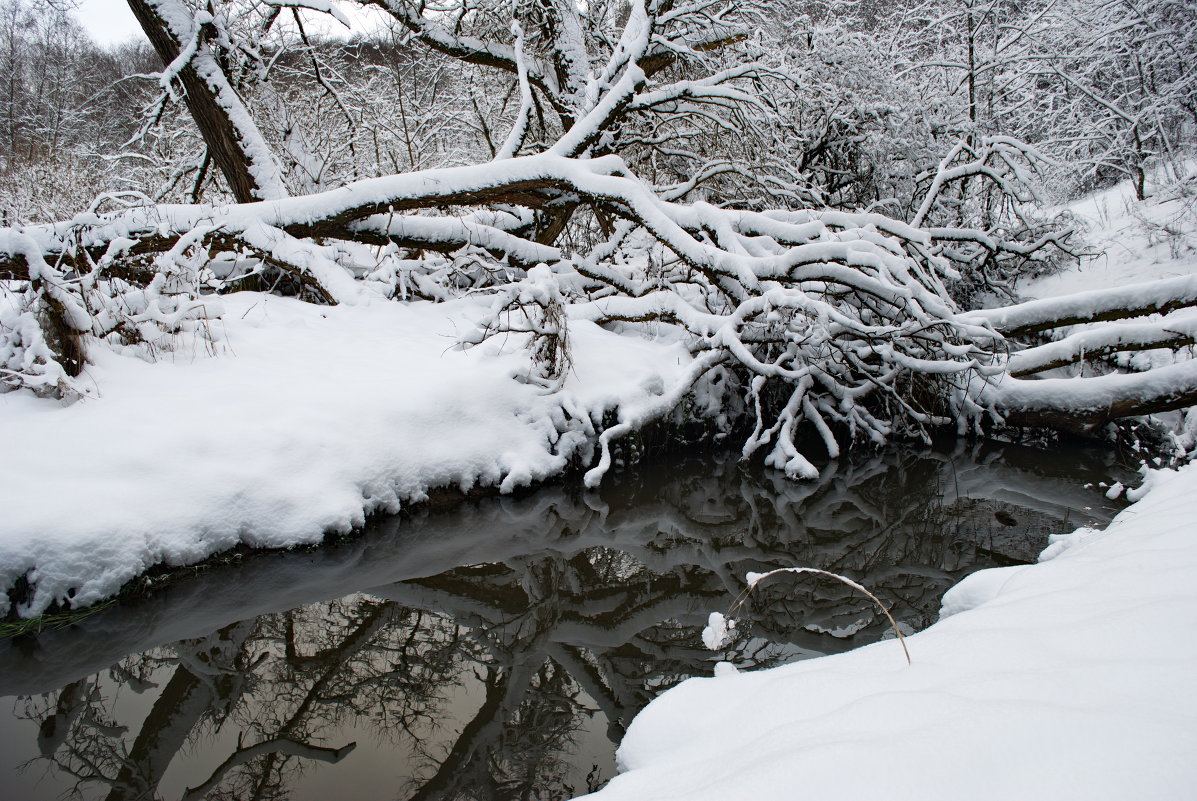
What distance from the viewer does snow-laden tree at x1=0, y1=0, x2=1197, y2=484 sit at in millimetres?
5016

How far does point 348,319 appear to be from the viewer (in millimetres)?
5816

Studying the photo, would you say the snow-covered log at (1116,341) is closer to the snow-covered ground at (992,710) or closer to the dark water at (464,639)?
the dark water at (464,639)

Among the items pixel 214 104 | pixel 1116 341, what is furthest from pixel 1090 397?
pixel 214 104

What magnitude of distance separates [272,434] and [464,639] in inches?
72.3

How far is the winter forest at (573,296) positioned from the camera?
371cm

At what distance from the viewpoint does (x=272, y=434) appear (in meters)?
4.00

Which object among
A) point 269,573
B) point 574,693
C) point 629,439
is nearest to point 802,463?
point 629,439

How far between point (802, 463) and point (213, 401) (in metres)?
4.23

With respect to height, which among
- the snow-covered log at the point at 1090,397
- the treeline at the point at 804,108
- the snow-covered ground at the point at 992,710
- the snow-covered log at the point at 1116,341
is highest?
the treeline at the point at 804,108

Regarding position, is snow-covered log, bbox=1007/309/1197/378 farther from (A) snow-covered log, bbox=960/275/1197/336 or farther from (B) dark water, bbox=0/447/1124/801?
(B) dark water, bbox=0/447/1124/801

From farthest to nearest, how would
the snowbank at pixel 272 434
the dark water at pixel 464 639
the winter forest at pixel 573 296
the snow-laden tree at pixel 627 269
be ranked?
the snow-laden tree at pixel 627 269
the winter forest at pixel 573 296
the snowbank at pixel 272 434
the dark water at pixel 464 639

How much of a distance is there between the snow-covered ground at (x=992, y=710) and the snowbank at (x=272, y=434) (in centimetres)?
274

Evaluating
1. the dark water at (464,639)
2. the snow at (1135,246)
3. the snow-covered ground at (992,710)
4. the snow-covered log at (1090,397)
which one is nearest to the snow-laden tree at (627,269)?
the snow-covered log at (1090,397)

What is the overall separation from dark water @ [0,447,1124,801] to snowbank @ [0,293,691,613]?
0.25 m
